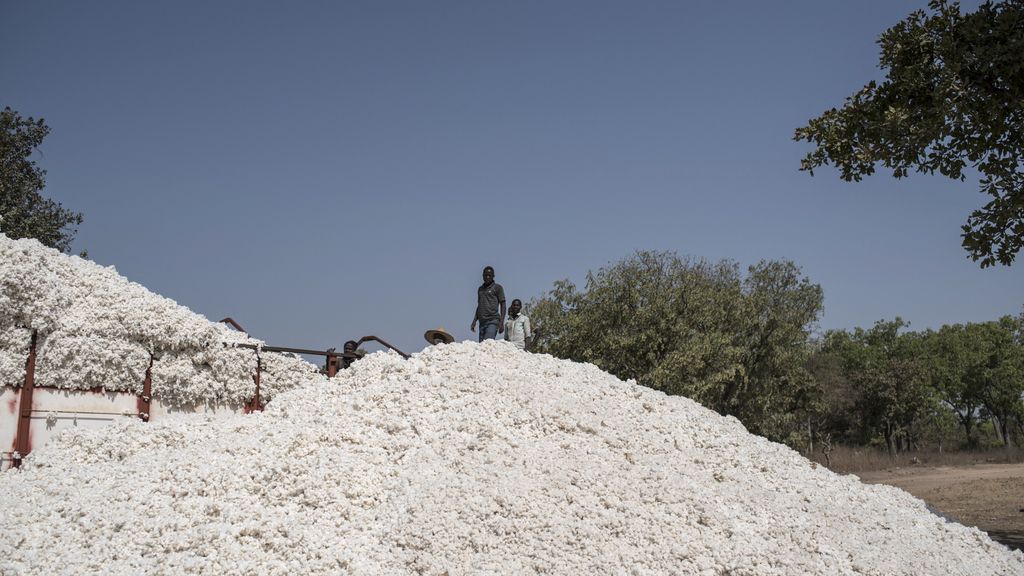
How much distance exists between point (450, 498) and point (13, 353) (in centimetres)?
459

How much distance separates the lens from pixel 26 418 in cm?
742

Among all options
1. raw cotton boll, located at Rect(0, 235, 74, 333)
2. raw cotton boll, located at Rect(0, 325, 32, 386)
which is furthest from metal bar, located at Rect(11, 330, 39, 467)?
raw cotton boll, located at Rect(0, 235, 74, 333)

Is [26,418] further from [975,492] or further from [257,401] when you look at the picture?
[975,492]

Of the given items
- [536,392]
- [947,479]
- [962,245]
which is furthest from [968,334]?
[536,392]

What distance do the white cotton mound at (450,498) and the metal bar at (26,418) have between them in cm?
21

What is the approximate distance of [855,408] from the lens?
40469mm

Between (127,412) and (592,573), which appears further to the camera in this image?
(127,412)

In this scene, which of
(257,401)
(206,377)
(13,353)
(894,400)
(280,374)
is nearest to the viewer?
(13,353)

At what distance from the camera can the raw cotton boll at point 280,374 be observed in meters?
9.55

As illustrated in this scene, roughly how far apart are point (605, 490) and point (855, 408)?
124 feet

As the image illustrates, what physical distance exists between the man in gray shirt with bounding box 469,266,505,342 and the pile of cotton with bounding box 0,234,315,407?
3.21 m

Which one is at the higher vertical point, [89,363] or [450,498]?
[89,363]

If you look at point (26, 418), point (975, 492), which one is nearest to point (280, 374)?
point (26, 418)

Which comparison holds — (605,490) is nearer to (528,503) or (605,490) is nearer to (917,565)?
(528,503)
